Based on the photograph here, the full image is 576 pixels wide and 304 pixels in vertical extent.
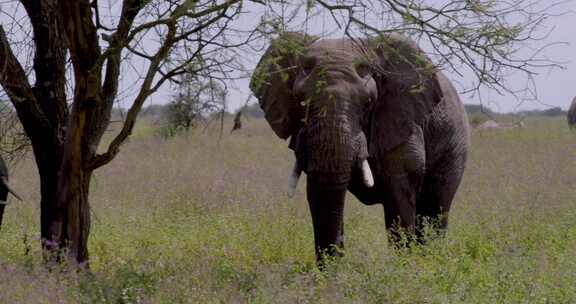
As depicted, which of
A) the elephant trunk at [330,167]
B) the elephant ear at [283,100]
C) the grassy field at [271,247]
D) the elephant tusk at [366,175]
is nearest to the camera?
the grassy field at [271,247]

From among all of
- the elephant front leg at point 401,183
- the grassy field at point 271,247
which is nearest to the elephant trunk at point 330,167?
the grassy field at point 271,247

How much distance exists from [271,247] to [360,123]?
161 cm

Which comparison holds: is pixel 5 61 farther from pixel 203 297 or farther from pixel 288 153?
pixel 288 153

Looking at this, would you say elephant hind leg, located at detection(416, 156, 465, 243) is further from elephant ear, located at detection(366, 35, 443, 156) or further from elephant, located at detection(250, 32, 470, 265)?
elephant ear, located at detection(366, 35, 443, 156)

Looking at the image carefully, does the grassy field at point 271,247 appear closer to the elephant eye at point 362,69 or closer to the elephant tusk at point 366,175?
the elephant tusk at point 366,175

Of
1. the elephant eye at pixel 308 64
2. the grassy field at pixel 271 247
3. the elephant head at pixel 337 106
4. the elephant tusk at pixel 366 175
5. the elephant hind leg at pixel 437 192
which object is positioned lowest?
the grassy field at pixel 271 247

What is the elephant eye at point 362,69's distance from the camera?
25.2 feet

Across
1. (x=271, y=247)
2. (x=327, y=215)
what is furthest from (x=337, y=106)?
(x=271, y=247)

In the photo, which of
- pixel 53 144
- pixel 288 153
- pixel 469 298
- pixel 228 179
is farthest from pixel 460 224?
pixel 288 153

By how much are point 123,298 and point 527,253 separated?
124 inches

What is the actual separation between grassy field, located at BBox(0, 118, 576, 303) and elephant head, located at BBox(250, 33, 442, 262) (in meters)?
0.58

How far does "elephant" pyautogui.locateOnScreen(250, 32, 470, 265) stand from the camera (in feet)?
24.1

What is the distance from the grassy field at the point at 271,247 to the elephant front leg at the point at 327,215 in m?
0.24

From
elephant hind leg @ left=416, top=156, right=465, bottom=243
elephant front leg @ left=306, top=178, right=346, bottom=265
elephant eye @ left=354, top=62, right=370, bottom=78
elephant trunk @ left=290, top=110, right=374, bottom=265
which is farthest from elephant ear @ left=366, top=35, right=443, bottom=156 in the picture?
elephant hind leg @ left=416, top=156, right=465, bottom=243
